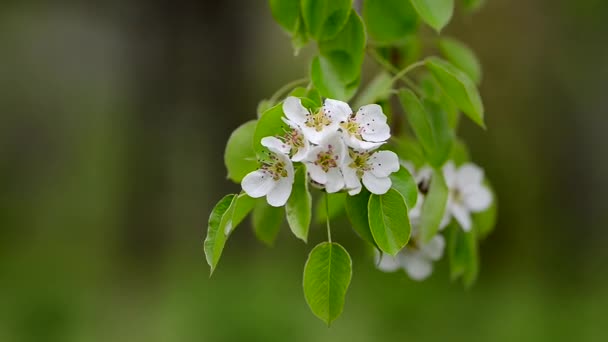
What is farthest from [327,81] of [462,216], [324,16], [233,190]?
[233,190]

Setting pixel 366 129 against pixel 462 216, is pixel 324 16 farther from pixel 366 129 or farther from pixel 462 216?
pixel 462 216

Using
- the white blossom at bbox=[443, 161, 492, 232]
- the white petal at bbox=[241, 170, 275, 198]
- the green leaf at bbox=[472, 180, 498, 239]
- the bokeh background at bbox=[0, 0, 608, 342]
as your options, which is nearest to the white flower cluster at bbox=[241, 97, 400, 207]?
the white petal at bbox=[241, 170, 275, 198]

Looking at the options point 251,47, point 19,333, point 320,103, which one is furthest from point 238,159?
point 251,47

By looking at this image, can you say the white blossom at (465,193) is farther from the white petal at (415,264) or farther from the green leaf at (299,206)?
the green leaf at (299,206)

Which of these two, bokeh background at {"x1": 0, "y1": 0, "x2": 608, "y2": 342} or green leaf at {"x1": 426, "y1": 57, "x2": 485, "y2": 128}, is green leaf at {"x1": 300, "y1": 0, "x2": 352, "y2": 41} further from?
bokeh background at {"x1": 0, "y1": 0, "x2": 608, "y2": 342}

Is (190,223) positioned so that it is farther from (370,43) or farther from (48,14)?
(370,43)
